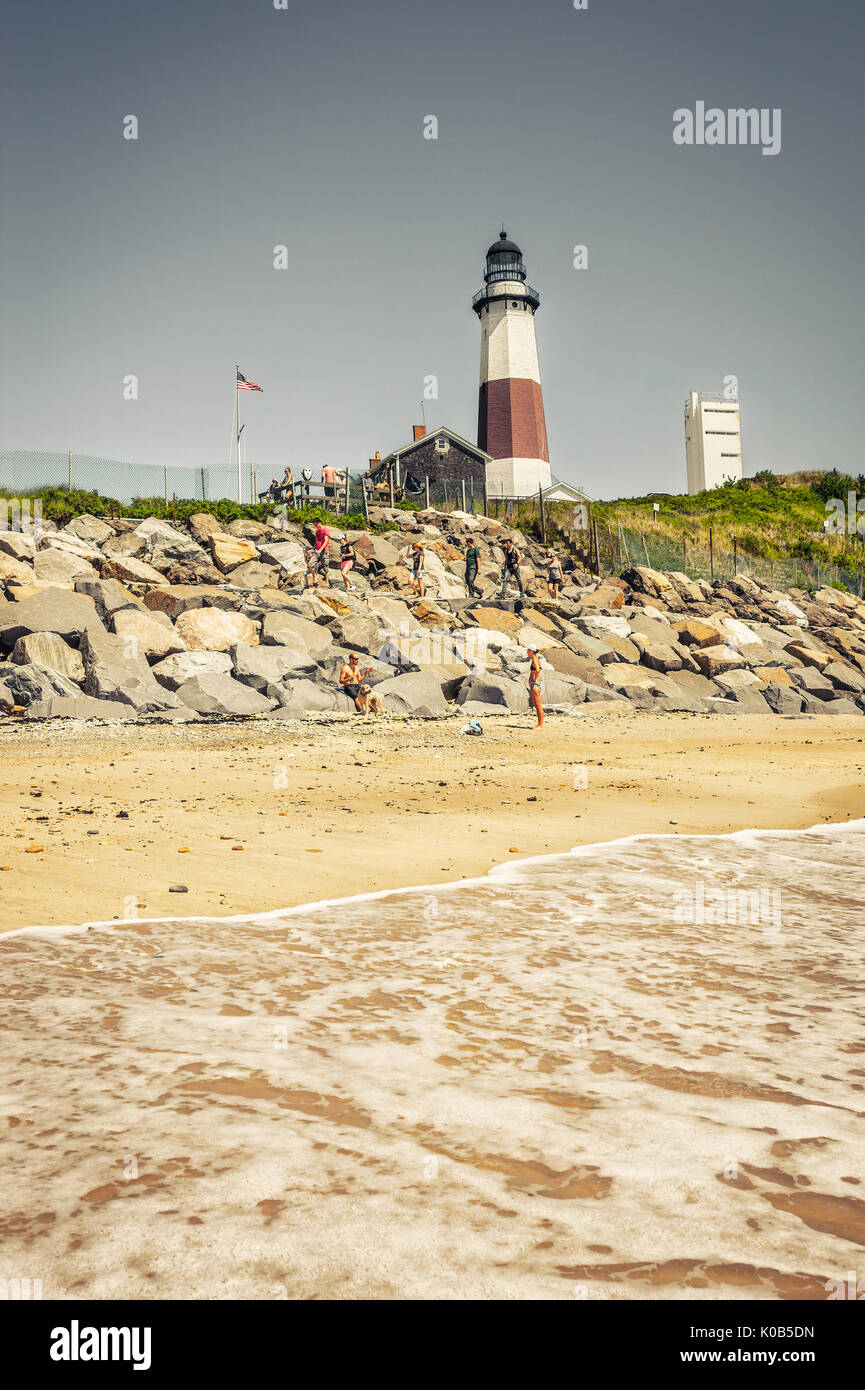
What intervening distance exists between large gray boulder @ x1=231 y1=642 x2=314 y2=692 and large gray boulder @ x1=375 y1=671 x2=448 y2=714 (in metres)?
1.87

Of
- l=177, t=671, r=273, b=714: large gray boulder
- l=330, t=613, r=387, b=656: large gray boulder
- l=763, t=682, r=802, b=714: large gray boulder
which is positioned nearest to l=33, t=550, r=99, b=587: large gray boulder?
l=330, t=613, r=387, b=656: large gray boulder

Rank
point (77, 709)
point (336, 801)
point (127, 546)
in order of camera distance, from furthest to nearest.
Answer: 1. point (127, 546)
2. point (77, 709)
3. point (336, 801)

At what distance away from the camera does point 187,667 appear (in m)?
15.7

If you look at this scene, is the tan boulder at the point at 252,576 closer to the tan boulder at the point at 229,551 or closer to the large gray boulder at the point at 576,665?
the tan boulder at the point at 229,551

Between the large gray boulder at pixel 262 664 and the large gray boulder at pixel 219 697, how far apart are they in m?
0.73

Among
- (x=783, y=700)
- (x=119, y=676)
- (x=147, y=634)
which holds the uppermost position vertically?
(x=147, y=634)

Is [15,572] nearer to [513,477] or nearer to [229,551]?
[229,551]

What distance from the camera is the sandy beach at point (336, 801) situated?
217 inches

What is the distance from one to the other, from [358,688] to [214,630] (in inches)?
151

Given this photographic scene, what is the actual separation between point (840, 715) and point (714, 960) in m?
18.2

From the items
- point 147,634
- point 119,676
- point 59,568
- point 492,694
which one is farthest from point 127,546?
point 492,694

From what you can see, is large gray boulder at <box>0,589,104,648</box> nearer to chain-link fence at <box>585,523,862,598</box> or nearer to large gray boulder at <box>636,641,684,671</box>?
large gray boulder at <box>636,641,684,671</box>

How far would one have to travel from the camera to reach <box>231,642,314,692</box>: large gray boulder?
632 inches

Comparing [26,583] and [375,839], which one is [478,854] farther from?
[26,583]
